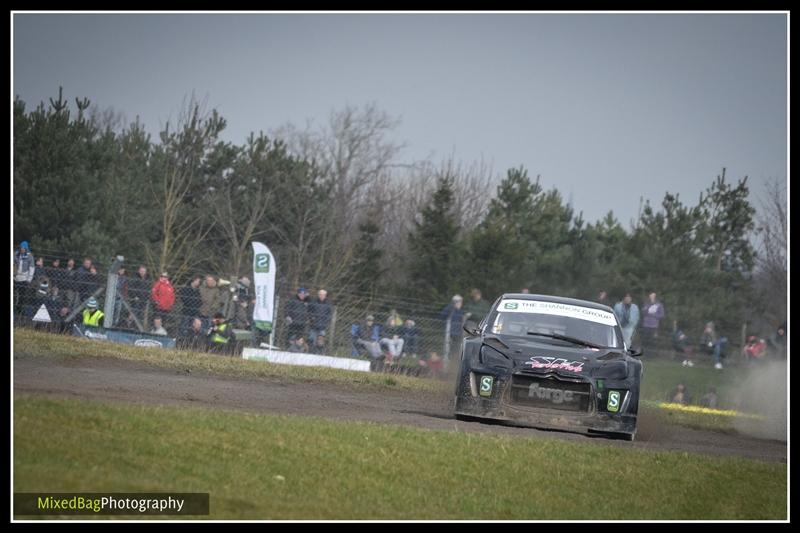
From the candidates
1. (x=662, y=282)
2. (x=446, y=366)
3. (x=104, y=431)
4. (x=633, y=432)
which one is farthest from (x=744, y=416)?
(x=662, y=282)

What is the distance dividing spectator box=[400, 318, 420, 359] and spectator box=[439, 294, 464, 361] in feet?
2.41

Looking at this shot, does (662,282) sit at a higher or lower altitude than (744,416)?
higher

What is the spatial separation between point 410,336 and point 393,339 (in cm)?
38

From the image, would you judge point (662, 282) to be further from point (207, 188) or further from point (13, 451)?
point (13, 451)

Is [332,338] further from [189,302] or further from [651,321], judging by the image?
[651,321]

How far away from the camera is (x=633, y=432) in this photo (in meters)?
13.2

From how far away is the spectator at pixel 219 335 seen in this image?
76.8 feet

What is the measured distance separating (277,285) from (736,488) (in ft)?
51.6

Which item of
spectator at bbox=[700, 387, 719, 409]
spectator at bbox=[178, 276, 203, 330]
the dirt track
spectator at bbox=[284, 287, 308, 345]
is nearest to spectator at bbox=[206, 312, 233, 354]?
spectator at bbox=[178, 276, 203, 330]

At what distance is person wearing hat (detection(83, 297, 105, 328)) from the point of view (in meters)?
22.9

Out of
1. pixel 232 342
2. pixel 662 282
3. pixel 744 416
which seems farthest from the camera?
pixel 662 282

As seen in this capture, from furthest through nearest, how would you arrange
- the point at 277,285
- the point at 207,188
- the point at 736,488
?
the point at 207,188 < the point at 277,285 < the point at 736,488

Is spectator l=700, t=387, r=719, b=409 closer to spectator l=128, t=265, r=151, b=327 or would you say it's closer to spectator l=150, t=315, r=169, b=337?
spectator l=150, t=315, r=169, b=337

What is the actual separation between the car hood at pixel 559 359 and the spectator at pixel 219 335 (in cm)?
1075
